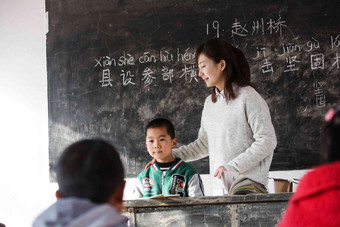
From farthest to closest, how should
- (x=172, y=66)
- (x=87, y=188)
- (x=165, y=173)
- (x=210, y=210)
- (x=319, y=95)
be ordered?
(x=172, y=66), (x=319, y=95), (x=165, y=173), (x=210, y=210), (x=87, y=188)

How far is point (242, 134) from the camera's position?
261 centimetres

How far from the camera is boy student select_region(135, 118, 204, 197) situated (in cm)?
260

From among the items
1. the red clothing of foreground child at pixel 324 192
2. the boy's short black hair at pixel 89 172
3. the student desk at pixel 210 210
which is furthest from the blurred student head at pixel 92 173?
the student desk at pixel 210 210

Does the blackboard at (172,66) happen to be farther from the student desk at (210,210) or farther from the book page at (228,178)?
the student desk at (210,210)

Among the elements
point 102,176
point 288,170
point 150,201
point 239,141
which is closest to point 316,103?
point 288,170

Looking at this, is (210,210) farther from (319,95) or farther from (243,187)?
(319,95)

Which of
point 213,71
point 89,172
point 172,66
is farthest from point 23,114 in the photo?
point 89,172

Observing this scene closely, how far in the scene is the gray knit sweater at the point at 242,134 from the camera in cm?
249

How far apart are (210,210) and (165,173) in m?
0.62

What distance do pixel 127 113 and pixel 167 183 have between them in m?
1.45

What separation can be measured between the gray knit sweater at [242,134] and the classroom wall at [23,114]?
186 centimetres

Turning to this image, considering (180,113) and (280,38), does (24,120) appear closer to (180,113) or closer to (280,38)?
(180,113)


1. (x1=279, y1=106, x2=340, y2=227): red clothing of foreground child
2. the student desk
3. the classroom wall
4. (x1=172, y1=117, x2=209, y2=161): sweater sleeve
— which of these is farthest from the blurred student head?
the classroom wall

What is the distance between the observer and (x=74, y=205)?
42.0 inches
